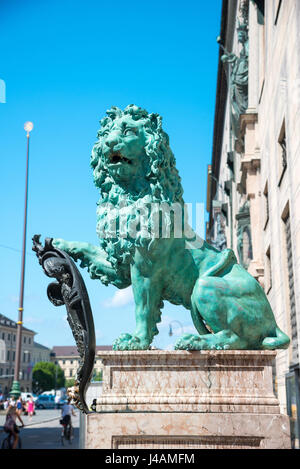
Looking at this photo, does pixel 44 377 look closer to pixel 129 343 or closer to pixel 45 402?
pixel 45 402

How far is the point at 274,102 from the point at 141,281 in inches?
354

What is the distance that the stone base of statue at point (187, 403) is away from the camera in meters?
4.05

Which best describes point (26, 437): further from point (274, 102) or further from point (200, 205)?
point (200, 205)

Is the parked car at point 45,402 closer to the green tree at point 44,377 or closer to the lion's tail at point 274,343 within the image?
the green tree at point 44,377

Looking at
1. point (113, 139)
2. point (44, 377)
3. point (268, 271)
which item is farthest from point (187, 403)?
point (44, 377)

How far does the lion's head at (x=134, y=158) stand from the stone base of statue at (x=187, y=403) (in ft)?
4.99

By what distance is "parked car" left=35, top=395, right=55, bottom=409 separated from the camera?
6008cm

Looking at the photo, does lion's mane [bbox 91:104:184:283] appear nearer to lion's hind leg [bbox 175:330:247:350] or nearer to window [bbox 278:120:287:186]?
lion's hind leg [bbox 175:330:247:350]

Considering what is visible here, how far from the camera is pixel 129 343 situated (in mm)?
4324

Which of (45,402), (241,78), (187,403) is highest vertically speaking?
(241,78)

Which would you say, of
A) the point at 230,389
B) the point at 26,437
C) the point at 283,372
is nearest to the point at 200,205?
the point at 230,389

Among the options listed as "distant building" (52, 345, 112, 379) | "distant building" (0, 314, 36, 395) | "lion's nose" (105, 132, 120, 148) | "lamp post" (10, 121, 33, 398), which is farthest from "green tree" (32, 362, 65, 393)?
"lion's nose" (105, 132, 120, 148)

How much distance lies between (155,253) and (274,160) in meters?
8.64

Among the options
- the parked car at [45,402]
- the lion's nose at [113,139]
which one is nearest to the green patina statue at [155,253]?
the lion's nose at [113,139]
